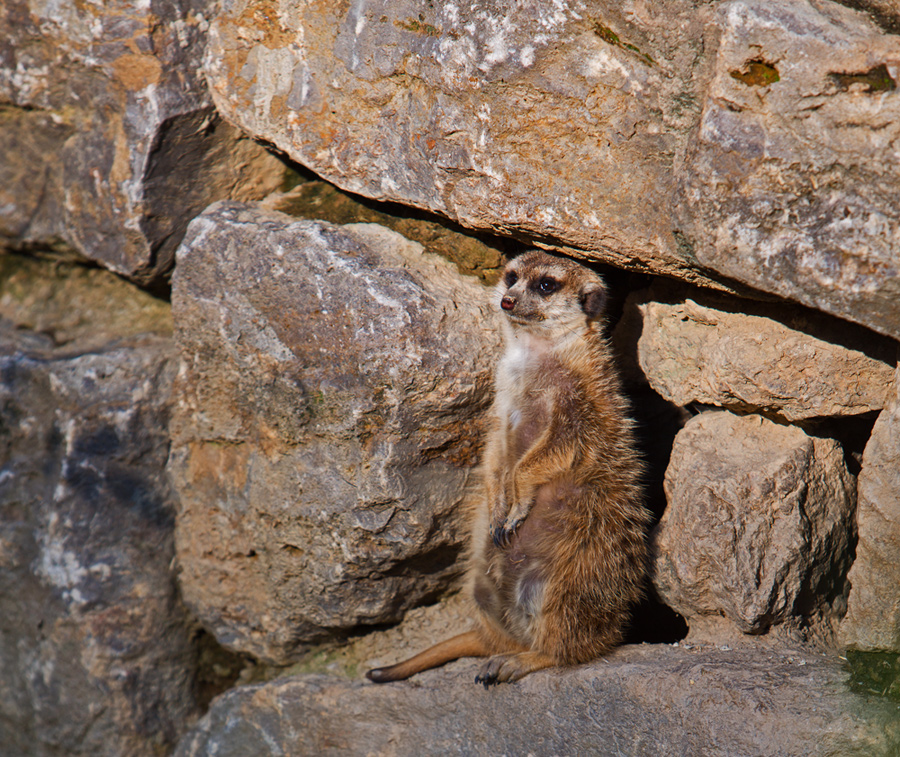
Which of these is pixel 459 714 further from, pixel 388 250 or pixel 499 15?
pixel 499 15

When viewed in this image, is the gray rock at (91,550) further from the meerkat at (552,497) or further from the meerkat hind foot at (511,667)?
the meerkat hind foot at (511,667)

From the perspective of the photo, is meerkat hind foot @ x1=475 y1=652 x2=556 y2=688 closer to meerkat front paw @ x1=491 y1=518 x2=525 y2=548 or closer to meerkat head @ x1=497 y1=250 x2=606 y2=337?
meerkat front paw @ x1=491 y1=518 x2=525 y2=548

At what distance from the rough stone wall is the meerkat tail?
0.07m

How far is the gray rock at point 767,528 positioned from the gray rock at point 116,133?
72.7 inches

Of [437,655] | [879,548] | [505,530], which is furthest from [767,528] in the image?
[437,655]

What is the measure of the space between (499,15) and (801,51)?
78 cm

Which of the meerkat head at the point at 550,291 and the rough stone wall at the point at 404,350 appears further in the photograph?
the meerkat head at the point at 550,291

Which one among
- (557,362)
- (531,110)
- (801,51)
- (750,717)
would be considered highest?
(801,51)

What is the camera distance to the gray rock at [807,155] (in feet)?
5.98

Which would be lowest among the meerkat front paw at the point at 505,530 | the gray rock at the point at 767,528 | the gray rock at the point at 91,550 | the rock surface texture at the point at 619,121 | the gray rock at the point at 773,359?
the gray rock at the point at 91,550

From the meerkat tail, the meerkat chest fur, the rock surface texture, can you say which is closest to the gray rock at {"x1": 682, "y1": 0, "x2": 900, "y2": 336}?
the rock surface texture

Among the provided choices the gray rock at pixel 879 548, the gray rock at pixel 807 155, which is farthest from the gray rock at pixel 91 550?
the gray rock at pixel 879 548

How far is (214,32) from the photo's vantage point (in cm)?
280

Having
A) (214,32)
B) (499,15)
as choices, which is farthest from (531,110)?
(214,32)
